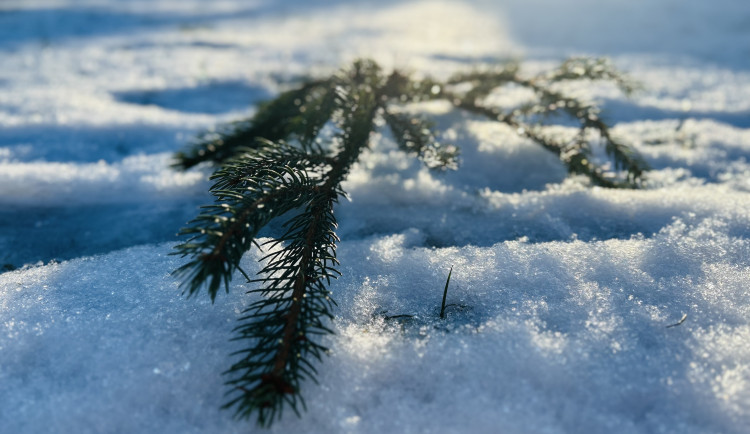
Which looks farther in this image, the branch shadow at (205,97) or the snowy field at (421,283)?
the branch shadow at (205,97)

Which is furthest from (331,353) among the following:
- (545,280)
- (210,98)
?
(210,98)

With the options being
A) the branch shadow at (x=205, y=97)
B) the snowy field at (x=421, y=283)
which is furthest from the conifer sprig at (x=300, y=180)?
the branch shadow at (x=205, y=97)

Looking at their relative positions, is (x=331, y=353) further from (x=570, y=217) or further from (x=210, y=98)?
(x=210, y=98)

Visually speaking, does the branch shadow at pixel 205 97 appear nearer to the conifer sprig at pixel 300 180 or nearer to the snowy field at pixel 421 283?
the snowy field at pixel 421 283

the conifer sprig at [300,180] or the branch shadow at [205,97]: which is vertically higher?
the conifer sprig at [300,180]

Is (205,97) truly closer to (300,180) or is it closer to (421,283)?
(300,180)

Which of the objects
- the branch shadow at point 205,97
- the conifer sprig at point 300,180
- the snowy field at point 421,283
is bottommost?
the snowy field at point 421,283
